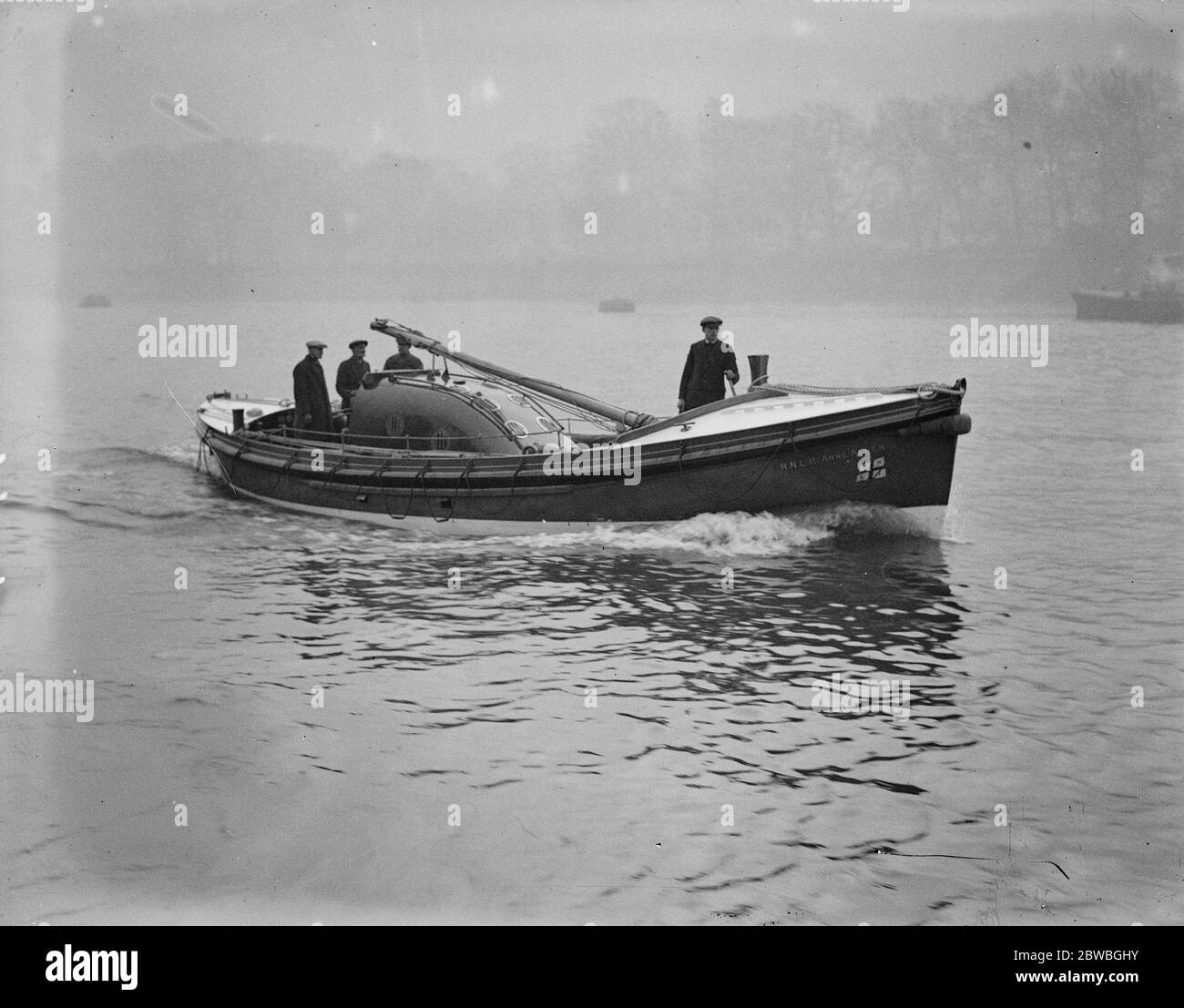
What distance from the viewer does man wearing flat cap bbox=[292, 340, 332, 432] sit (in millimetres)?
18375

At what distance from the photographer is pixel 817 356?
4541cm

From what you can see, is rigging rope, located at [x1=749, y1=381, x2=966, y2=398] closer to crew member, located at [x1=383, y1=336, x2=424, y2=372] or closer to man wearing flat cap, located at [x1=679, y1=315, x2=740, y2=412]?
man wearing flat cap, located at [x1=679, y1=315, x2=740, y2=412]

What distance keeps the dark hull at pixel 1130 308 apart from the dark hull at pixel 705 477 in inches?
1790

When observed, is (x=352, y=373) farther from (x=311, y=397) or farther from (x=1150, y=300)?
(x=1150, y=300)

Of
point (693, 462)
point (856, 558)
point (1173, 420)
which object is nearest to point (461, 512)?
point (693, 462)

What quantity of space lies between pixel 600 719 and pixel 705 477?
6.03 meters

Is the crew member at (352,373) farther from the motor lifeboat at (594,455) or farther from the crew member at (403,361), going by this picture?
the motor lifeboat at (594,455)

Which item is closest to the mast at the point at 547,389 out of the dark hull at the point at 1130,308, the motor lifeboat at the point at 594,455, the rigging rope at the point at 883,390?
the motor lifeboat at the point at 594,455

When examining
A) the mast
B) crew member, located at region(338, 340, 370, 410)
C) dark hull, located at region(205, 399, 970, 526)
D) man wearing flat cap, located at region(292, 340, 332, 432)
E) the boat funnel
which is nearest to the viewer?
dark hull, located at region(205, 399, 970, 526)

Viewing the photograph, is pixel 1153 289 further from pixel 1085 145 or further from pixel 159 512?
pixel 159 512

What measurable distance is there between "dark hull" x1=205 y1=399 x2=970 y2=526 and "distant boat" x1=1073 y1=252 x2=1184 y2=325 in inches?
1790

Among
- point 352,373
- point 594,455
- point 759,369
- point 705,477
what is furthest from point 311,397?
point 759,369

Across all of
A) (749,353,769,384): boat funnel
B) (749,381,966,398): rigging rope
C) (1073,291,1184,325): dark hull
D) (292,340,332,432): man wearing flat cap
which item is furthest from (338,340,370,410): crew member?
(1073,291,1184,325): dark hull

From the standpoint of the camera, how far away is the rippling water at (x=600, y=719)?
7.54 meters
